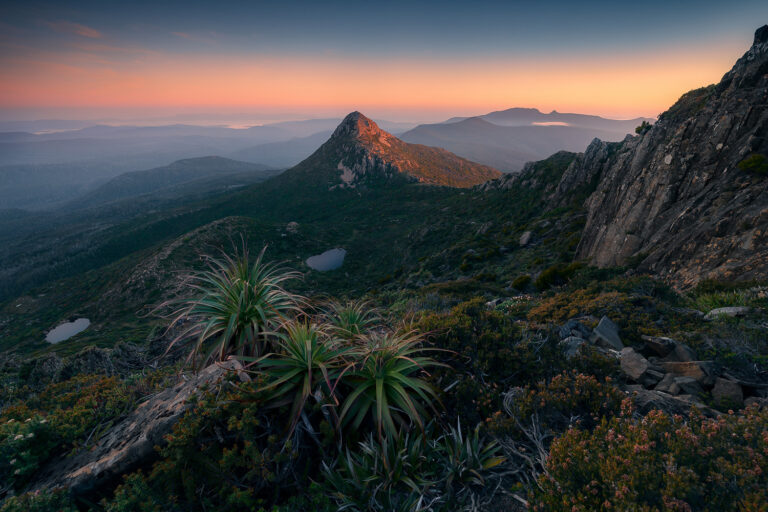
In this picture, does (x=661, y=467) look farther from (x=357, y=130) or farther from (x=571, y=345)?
(x=357, y=130)

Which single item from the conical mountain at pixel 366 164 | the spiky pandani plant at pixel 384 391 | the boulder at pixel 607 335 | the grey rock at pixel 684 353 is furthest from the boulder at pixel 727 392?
the conical mountain at pixel 366 164

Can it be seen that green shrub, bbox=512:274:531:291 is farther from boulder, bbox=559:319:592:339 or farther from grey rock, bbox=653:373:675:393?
grey rock, bbox=653:373:675:393

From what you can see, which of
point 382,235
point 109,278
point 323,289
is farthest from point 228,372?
point 109,278

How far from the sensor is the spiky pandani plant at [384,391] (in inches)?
117

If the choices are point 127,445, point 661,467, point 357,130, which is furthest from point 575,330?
point 357,130

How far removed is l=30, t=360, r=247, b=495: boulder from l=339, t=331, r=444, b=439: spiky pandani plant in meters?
1.29

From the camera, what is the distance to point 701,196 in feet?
40.3

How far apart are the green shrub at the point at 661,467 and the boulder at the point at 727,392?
4.18 ft

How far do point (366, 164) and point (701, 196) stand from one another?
10539 centimetres

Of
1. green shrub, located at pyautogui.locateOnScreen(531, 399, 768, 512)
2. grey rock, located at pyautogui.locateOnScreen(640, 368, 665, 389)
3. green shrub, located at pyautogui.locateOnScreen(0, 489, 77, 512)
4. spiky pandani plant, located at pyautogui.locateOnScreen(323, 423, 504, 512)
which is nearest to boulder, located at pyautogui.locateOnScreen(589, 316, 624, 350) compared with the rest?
grey rock, located at pyautogui.locateOnScreen(640, 368, 665, 389)

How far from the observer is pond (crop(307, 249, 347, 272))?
5598 centimetres

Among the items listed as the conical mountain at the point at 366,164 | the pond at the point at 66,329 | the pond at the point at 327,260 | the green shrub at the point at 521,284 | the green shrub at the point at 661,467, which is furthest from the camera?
the conical mountain at the point at 366,164

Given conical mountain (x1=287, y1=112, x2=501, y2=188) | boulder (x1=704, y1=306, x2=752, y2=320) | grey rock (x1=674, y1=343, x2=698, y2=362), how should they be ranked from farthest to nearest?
1. conical mountain (x1=287, y1=112, x2=501, y2=188)
2. boulder (x1=704, y1=306, x2=752, y2=320)
3. grey rock (x1=674, y1=343, x2=698, y2=362)

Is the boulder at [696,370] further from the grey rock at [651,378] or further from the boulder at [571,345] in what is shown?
the boulder at [571,345]
